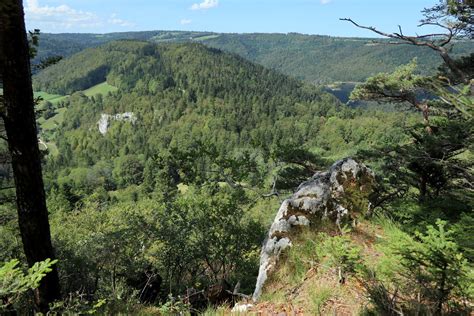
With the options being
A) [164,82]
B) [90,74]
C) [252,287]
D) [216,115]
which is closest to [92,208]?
[252,287]

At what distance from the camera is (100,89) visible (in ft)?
609

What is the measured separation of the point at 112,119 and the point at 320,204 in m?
150

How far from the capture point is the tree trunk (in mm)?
3646

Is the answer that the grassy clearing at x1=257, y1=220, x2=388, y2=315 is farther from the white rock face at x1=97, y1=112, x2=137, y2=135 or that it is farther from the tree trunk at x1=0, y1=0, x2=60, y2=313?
the white rock face at x1=97, y1=112, x2=137, y2=135

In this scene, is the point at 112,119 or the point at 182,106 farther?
the point at 182,106

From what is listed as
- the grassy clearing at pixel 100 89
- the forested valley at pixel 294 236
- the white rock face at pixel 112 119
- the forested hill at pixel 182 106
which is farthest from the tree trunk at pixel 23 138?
the grassy clearing at pixel 100 89

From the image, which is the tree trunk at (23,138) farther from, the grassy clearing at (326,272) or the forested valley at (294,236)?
the grassy clearing at (326,272)

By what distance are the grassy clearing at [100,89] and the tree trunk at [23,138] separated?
18648 centimetres

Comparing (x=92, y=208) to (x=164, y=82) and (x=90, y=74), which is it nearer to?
(x=164, y=82)

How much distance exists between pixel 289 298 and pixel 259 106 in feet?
488

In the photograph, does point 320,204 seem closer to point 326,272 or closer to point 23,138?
point 326,272

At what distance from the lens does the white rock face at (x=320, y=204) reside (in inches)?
219

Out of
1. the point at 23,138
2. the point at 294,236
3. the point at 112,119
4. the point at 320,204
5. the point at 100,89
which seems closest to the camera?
the point at 23,138

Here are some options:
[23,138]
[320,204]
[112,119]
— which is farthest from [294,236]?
A: [112,119]
